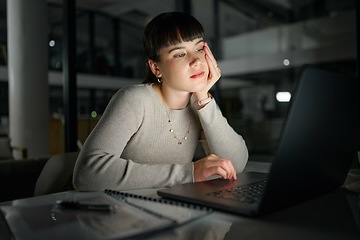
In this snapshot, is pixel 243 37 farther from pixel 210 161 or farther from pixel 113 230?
pixel 113 230

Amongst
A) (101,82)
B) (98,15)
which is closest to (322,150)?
(98,15)

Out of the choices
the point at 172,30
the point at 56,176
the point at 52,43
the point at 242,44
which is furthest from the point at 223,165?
the point at 242,44

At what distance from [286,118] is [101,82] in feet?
25.5

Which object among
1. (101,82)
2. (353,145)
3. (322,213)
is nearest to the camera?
(322,213)

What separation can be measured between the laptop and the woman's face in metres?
0.44

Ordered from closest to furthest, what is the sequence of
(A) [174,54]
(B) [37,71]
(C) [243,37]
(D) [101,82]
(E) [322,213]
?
(E) [322,213] → (A) [174,54] → (B) [37,71] → (C) [243,37] → (D) [101,82]

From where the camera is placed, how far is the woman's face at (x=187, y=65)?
1.21 m

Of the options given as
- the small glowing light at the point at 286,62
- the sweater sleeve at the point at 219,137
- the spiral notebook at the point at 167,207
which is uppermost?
the small glowing light at the point at 286,62

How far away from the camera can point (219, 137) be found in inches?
49.4

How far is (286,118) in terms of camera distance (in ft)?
1.89

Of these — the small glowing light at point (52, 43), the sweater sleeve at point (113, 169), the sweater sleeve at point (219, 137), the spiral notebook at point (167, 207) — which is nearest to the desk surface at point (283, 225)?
the spiral notebook at point (167, 207)

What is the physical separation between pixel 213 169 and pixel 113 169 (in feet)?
0.88

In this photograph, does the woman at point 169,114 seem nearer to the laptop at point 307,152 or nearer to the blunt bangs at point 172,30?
the blunt bangs at point 172,30

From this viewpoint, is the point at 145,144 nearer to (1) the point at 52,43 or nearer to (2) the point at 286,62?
(1) the point at 52,43
